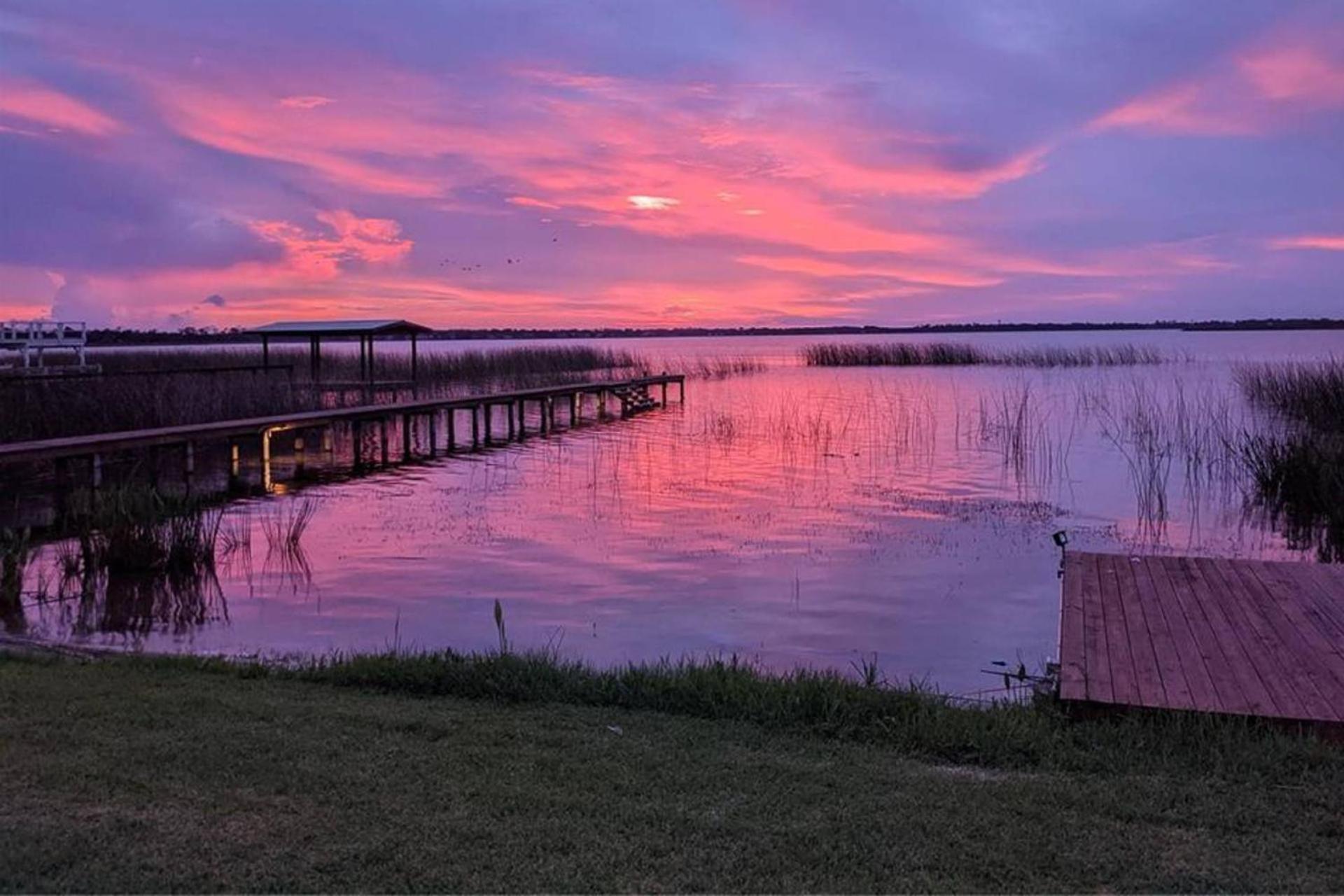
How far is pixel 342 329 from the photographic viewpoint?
26.8 meters

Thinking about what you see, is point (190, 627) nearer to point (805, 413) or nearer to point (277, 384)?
point (277, 384)

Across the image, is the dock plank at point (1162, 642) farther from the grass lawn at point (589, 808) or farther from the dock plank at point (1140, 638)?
the grass lawn at point (589, 808)

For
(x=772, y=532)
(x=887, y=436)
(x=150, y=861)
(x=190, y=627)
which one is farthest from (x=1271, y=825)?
(x=887, y=436)

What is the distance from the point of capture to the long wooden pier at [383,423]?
13.8 m

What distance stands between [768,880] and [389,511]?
11.3 m

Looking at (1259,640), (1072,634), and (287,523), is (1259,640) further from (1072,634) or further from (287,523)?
(287,523)

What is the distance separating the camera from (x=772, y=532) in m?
12.3

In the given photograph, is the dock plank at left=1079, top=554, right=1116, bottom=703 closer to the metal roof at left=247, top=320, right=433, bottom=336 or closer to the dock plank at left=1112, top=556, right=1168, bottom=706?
the dock plank at left=1112, top=556, right=1168, bottom=706

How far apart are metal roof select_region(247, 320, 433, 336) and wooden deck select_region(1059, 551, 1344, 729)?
21.8 m

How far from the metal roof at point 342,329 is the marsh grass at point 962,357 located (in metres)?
28.5

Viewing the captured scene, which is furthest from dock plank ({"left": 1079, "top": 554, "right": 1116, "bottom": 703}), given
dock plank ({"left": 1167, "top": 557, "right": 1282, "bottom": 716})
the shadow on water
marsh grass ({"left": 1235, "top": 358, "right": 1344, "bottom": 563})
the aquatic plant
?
the aquatic plant

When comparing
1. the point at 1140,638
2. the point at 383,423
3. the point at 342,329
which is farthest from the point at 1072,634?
the point at 342,329

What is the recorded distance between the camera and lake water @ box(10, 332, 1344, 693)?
800cm

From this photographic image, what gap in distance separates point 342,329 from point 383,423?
17.8 ft
